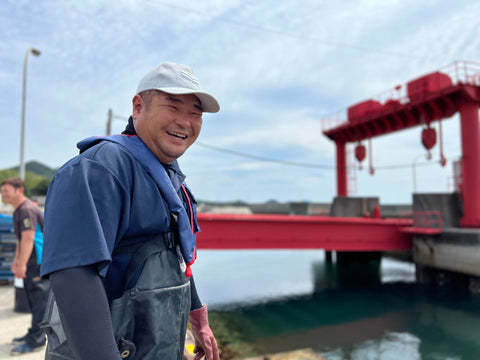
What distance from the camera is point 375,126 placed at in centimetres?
1788

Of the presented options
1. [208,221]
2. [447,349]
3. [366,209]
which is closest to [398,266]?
[366,209]

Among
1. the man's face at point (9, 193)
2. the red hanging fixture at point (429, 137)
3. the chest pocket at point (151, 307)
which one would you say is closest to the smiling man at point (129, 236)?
the chest pocket at point (151, 307)

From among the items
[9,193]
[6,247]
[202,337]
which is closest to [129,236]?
[202,337]

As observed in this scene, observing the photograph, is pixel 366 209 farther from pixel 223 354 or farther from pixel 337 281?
pixel 223 354

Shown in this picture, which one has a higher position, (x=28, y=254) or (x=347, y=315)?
(x=28, y=254)

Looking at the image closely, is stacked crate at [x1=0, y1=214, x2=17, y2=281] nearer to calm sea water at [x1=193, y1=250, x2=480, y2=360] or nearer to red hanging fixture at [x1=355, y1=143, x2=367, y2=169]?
calm sea water at [x1=193, y1=250, x2=480, y2=360]

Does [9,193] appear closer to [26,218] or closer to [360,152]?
[26,218]

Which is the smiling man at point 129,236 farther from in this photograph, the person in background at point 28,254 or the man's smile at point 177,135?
the person in background at point 28,254

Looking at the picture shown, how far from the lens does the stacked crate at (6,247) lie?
23.3ft

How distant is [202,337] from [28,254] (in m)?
3.40

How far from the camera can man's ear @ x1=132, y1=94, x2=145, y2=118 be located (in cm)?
133

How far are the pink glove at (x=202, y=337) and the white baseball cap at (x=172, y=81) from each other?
3.60ft

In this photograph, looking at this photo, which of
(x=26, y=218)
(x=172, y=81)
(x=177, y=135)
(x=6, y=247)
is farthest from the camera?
(x=6, y=247)

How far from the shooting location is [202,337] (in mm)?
1624
